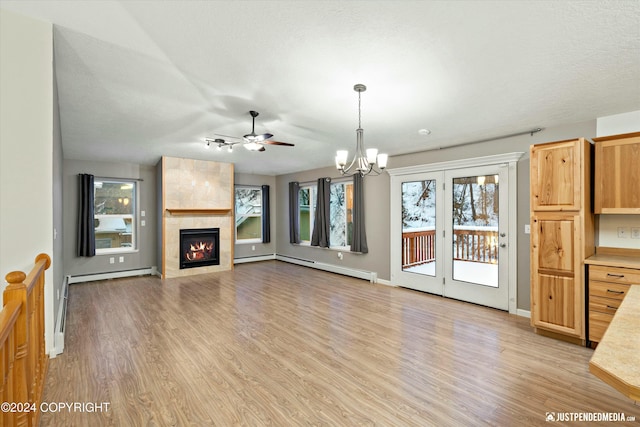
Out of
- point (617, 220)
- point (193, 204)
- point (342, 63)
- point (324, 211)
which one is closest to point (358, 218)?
point (324, 211)

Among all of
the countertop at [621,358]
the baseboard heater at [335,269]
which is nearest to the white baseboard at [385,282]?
the baseboard heater at [335,269]

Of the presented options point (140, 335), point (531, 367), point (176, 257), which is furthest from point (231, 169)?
point (531, 367)

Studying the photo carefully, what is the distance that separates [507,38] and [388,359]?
2749 mm

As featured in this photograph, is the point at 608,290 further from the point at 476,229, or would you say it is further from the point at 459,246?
the point at 459,246

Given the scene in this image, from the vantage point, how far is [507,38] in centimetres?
202

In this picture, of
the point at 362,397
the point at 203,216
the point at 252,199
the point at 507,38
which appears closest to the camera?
the point at 507,38

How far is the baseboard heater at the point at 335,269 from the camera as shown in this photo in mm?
6043

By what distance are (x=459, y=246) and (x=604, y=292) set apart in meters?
1.90

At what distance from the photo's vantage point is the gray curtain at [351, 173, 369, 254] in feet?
20.3

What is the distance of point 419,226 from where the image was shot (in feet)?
17.5

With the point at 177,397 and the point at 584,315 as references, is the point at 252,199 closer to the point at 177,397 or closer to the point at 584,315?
the point at 177,397

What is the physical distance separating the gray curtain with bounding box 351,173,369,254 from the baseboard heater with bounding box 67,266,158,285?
15.1 ft

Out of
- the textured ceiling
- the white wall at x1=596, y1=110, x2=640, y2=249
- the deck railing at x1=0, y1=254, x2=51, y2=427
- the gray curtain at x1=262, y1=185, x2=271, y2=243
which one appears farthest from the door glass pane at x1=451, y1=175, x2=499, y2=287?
the gray curtain at x1=262, y1=185, x2=271, y2=243

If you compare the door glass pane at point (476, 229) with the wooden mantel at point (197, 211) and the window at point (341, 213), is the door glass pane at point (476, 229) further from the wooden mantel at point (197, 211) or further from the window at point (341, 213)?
the wooden mantel at point (197, 211)
